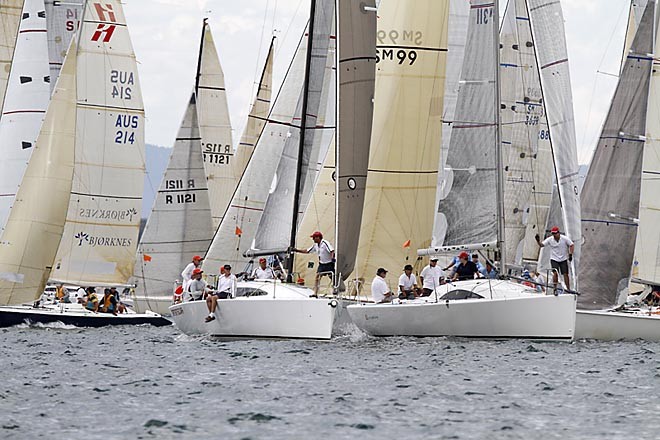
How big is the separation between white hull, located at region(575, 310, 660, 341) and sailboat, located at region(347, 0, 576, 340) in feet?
8.32

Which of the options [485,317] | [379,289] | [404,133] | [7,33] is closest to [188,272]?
[404,133]

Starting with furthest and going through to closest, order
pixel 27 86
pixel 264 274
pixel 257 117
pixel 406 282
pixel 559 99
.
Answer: pixel 257 117 → pixel 27 86 → pixel 264 274 → pixel 559 99 → pixel 406 282

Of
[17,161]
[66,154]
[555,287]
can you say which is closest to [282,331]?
[555,287]

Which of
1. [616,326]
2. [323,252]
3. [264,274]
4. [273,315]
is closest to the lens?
[273,315]

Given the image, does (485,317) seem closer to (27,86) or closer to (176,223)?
(176,223)

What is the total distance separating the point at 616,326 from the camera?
1024 inches

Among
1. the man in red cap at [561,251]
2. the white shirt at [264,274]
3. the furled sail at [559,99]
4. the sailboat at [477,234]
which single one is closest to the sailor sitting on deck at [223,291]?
the white shirt at [264,274]

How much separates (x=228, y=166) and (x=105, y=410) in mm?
27932

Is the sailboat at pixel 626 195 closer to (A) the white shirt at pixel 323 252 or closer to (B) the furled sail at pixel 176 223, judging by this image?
(A) the white shirt at pixel 323 252

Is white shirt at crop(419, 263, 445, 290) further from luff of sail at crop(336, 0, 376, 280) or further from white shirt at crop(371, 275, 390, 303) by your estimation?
luff of sail at crop(336, 0, 376, 280)

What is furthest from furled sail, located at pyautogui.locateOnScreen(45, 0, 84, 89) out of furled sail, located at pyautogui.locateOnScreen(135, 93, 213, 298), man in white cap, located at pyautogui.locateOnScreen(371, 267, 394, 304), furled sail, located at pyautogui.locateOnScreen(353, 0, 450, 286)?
man in white cap, located at pyautogui.locateOnScreen(371, 267, 394, 304)

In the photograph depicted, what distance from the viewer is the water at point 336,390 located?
14789mm

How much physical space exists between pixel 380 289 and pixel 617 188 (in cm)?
589

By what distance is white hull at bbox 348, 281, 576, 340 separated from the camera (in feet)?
74.9
